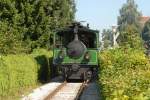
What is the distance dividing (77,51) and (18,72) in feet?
19.9

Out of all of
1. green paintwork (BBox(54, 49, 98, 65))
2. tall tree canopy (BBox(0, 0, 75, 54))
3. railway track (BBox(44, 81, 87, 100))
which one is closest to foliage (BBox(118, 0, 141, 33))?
tall tree canopy (BBox(0, 0, 75, 54))

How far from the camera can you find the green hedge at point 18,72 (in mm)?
21391

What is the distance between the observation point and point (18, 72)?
77.8 feet

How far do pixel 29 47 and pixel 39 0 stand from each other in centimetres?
336

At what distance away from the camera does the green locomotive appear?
2936 cm

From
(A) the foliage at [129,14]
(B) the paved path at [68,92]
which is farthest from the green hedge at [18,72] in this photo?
(A) the foliage at [129,14]

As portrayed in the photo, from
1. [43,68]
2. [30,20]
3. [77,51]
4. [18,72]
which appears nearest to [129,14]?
[30,20]

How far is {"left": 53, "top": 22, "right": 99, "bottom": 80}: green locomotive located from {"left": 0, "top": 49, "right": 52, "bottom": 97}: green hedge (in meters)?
1.30

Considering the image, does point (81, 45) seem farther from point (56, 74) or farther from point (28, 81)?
point (56, 74)

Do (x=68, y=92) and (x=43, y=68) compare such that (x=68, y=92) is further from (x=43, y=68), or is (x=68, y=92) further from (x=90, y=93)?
(x=43, y=68)

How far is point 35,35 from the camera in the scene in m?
39.2

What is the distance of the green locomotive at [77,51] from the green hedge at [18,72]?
4.25 ft

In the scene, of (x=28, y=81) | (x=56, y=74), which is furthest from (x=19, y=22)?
(x=28, y=81)

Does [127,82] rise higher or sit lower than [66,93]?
higher
